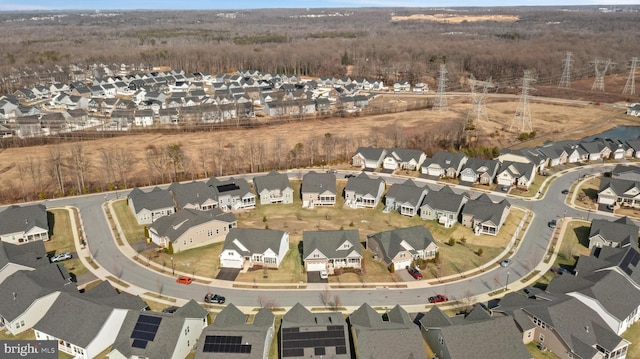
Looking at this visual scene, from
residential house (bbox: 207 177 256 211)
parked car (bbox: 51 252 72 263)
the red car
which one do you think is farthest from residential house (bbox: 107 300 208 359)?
residential house (bbox: 207 177 256 211)

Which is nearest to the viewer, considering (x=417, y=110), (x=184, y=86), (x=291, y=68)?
(x=417, y=110)

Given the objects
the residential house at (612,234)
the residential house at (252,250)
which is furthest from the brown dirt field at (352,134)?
the residential house at (612,234)

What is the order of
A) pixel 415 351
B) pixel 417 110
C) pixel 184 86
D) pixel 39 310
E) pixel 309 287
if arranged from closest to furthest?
1. pixel 415 351
2. pixel 39 310
3. pixel 309 287
4. pixel 417 110
5. pixel 184 86

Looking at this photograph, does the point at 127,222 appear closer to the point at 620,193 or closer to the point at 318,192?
the point at 318,192

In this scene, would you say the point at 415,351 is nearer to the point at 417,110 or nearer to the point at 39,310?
the point at 39,310

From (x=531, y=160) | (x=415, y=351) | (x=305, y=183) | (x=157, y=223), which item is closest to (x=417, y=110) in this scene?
(x=531, y=160)

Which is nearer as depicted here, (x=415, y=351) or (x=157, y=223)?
(x=415, y=351)

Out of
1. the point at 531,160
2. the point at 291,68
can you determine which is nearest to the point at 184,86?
the point at 291,68
